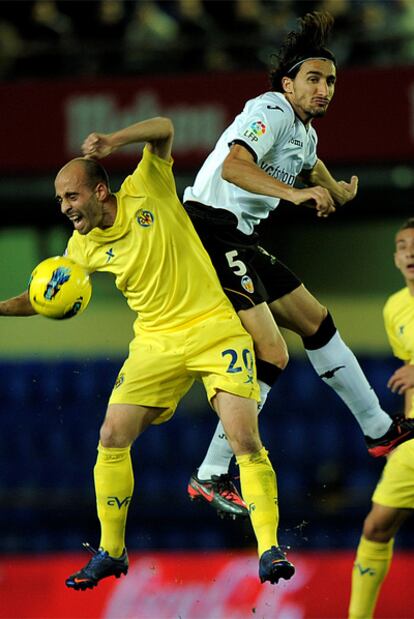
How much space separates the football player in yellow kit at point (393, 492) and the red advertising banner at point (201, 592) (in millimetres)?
390

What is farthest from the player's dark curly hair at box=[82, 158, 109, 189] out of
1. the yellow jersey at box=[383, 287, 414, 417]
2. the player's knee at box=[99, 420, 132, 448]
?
the yellow jersey at box=[383, 287, 414, 417]

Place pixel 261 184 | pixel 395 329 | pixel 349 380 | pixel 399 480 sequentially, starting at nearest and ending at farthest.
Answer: pixel 261 184, pixel 349 380, pixel 399 480, pixel 395 329

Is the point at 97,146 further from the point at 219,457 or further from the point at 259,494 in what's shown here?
the point at 219,457

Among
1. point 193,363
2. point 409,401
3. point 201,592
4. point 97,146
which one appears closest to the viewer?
point 97,146

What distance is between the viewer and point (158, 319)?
568cm

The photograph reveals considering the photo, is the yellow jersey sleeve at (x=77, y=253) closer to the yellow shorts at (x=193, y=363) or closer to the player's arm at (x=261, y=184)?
the yellow shorts at (x=193, y=363)

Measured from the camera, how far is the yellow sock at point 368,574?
689cm

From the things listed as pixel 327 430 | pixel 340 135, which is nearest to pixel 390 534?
pixel 327 430

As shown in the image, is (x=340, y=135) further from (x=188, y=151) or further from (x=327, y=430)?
(x=327, y=430)

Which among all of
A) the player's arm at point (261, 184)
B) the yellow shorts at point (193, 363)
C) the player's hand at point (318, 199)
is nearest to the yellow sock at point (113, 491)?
the yellow shorts at point (193, 363)

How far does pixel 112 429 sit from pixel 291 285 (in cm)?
110

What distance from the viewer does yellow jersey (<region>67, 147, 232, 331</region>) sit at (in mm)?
5590

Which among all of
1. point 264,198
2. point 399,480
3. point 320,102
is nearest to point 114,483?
point 264,198

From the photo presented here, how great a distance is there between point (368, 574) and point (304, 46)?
→ 292 centimetres
